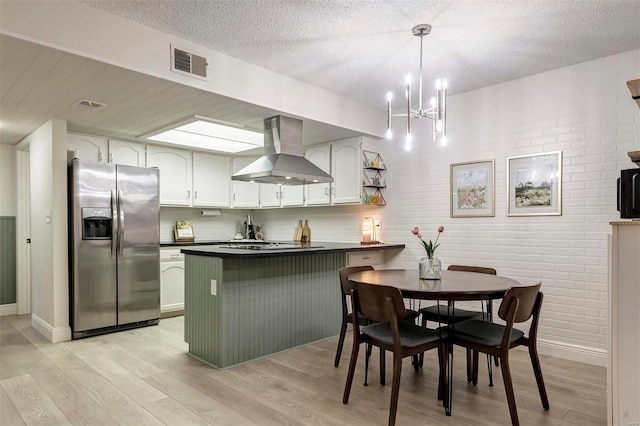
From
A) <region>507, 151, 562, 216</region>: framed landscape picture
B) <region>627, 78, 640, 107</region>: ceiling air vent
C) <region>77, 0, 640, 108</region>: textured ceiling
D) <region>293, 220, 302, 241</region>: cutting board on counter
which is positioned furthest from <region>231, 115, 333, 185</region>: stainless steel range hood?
<region>627, 78, 640, 107</region>: ceiling air vent

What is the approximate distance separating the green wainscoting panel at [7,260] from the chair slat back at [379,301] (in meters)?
5.04

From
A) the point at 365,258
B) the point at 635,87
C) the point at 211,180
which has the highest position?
the point at 635,87

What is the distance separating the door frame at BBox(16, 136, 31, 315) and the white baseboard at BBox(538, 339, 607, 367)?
6.11 m

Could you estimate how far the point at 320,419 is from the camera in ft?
7.68

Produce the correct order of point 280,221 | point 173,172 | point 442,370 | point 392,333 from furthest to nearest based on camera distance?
point 280,221 < point 173,172 < point 442,370 < point 392,333

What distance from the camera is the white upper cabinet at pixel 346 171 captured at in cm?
469

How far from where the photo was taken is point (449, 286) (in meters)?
2.50

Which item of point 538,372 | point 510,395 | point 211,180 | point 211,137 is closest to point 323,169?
point 211,137

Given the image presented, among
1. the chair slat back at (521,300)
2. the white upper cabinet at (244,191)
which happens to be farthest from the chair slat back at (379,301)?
the white upper cabinet at (244,191)

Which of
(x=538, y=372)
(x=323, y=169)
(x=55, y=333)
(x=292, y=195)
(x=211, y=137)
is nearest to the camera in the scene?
(x=538, y=372)

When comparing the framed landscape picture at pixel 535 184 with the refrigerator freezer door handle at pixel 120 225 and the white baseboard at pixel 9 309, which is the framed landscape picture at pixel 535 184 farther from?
the white baseboard at pixel 9 309

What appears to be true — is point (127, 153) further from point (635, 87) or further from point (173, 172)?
point (635, 87)

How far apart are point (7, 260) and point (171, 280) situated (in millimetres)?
2239

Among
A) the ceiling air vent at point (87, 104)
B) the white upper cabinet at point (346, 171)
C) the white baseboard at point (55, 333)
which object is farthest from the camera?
the white upper cabinet at point (346, 171)
